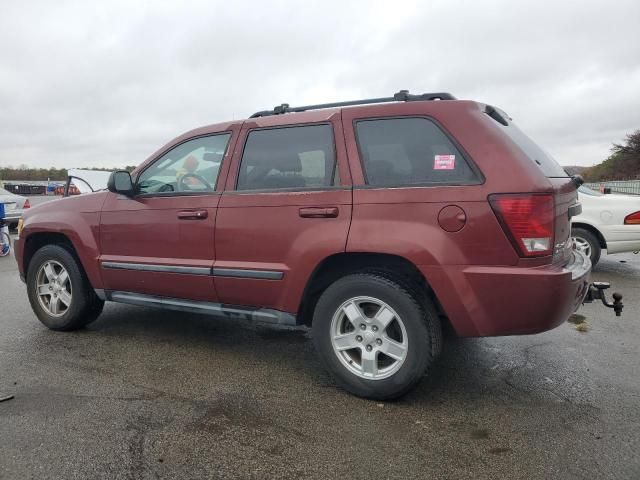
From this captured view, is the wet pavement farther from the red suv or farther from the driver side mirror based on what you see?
the driver side mirror

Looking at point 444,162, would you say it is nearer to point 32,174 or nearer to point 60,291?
point 60,291

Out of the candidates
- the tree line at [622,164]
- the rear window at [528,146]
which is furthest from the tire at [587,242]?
the tree line at [622,164]

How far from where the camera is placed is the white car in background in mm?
7160

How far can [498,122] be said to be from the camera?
10.3 ft

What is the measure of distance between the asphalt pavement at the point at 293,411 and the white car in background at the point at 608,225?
3.03 m

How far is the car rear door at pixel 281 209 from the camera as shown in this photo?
10.6 ft

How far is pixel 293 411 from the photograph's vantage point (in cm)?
302

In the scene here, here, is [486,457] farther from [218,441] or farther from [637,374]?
[637,374]

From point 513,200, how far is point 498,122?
644mm

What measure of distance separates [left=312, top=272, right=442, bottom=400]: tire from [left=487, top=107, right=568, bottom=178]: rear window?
1090mm

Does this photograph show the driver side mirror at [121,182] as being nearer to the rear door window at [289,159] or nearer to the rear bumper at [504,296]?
the rear door window at [289,159]

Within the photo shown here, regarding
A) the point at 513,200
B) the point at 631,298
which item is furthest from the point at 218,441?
the point at 631,298

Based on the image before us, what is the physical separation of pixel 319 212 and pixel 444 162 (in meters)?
0.85

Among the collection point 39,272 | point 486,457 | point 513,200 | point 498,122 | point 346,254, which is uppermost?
point 498,122
